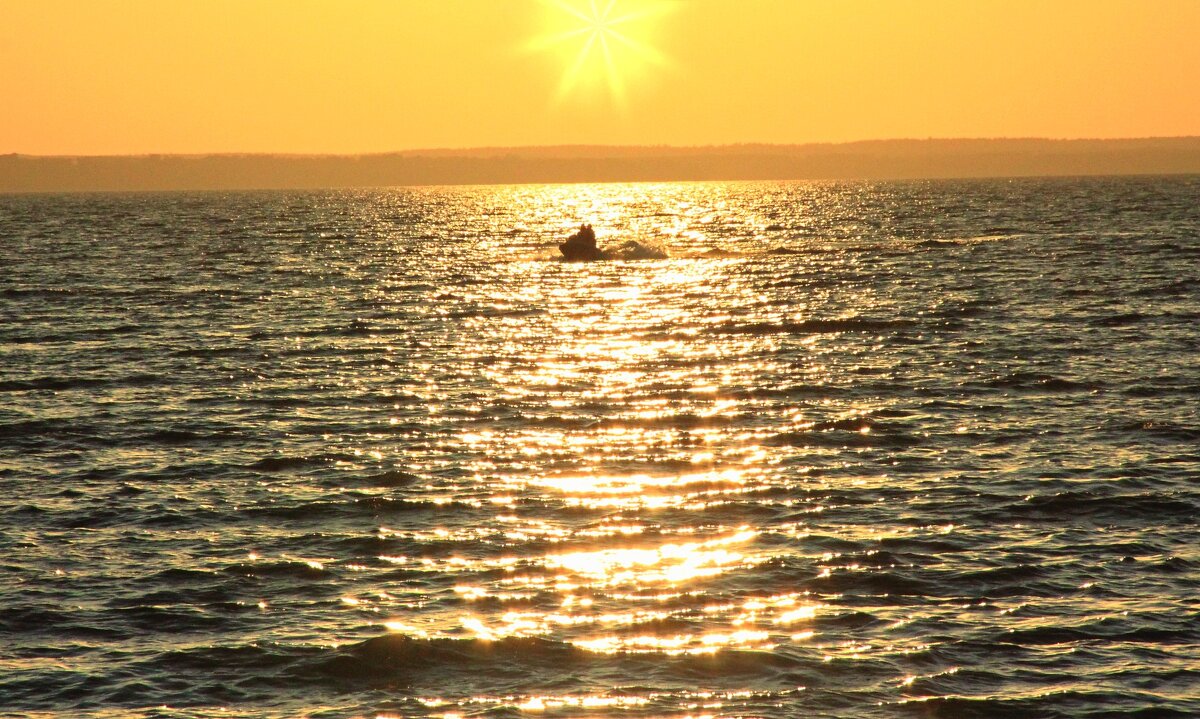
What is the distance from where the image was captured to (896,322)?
5194 centimetres

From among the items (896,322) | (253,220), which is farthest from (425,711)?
(253,220)

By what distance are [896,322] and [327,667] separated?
126ft

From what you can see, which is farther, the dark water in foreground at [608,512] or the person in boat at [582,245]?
the person in boat at [582,245]

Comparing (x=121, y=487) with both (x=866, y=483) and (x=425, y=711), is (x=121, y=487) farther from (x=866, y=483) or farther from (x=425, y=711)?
(x=866, y=483)

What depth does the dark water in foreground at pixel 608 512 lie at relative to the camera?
1686cm

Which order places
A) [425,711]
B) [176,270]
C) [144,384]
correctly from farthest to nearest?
[176,270] < [144,384] < [425,711]

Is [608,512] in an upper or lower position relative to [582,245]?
lower

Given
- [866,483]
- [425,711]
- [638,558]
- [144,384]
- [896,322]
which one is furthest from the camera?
[896,322]

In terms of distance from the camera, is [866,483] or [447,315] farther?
[447,315]

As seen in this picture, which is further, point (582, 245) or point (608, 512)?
point (582, 245)

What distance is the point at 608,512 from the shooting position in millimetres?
24562

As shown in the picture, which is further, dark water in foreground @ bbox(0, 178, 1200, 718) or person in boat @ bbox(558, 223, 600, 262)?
person in boat @ bbox(558, 223, 600, 262)

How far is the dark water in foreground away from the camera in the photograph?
1686 cm

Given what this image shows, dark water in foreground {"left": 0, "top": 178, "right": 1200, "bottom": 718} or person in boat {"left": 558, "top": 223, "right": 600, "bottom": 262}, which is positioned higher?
person in boat {"left": 558, "top": 223, "right": 600, "bottom": 262}
